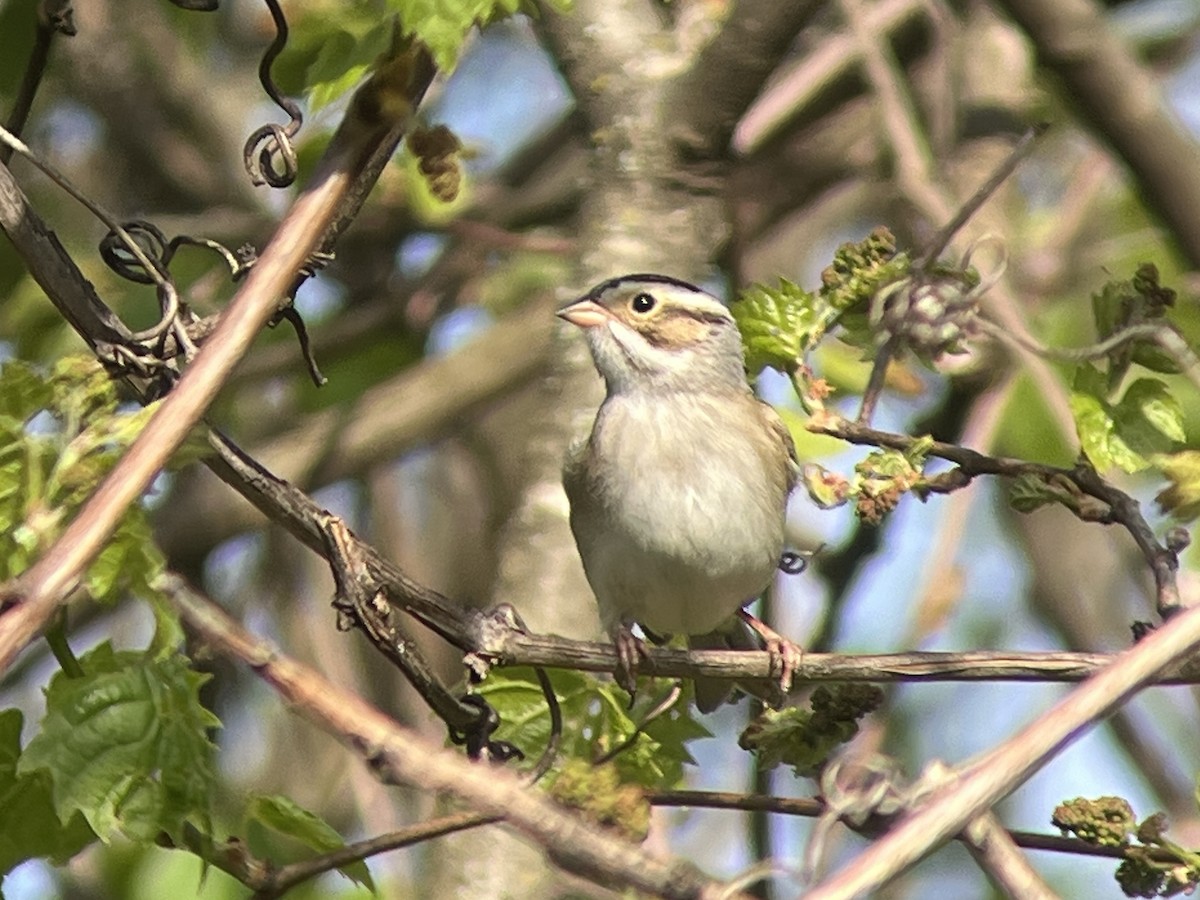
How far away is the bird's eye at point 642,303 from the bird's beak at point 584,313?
0.06 metres

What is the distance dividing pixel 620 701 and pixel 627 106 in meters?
1.41

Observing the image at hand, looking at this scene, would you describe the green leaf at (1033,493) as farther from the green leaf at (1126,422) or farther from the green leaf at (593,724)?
the green leaf at (593,724)

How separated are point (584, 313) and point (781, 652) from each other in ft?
2.59

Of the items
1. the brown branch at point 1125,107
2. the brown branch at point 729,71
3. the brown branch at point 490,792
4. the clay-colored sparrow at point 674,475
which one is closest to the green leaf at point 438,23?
the brown branch at point 490,792

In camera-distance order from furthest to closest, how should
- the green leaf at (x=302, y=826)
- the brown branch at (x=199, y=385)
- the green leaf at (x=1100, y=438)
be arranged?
the green leaf at (x=1100, y=438)
the green leaf at (x=302, y=826)
the brown branch at (x=199, y=385)

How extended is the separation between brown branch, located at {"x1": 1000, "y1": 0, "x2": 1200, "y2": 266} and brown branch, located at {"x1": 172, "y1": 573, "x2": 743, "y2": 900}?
2.65 meters

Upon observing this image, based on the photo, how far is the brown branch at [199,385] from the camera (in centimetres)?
132

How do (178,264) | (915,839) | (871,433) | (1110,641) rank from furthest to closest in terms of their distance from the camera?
(1110,641) → (178,264) → (871,433) → (915,839)

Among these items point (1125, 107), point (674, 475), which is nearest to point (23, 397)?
point (674, 475)

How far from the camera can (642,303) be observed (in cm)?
335

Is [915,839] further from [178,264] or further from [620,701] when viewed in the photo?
[178,264]

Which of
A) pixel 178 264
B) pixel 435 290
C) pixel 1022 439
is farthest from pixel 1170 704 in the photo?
pixel 178 264

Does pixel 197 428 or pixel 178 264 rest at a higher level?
pixel 178 264

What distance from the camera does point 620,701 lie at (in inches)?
95.3
